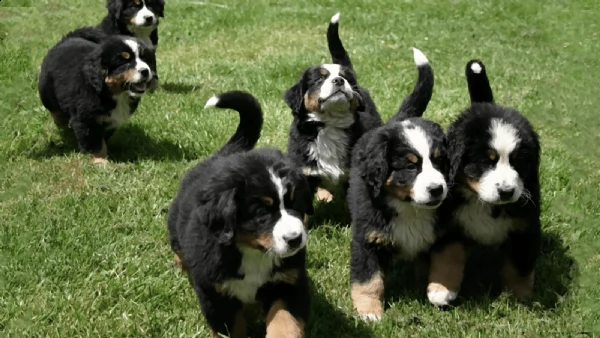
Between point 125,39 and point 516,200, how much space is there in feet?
12.3

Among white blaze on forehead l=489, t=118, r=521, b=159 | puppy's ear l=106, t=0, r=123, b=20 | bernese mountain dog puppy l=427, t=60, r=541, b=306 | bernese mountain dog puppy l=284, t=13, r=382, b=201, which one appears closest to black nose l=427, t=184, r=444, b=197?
bernese mountain dog puppy l=427, t=60, r=541, b=306

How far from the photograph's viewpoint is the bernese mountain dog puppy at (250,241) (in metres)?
3.07

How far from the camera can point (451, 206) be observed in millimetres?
3932

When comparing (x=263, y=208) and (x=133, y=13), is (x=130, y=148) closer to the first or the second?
(x=133, y=13)

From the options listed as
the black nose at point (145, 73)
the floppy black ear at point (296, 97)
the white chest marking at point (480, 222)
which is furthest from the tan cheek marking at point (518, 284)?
the black nose at point (145, 73)

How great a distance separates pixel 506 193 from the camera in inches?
140

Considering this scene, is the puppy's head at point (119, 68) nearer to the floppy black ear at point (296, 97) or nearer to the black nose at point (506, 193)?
the floppy black ear at point (296, 97)

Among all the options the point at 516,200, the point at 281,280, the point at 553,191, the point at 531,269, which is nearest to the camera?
the point at 281,280

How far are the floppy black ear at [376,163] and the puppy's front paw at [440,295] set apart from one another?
1.97 ft

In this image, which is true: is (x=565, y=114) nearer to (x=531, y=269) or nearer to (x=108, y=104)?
(x=531, y=269)

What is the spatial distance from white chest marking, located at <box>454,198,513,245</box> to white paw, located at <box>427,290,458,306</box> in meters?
0.37

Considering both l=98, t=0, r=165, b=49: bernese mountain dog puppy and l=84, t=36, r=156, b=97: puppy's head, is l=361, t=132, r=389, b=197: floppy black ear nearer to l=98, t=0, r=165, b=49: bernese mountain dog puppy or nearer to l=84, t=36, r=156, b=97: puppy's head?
l=84, t=36, r=156, b=97: puppy's head

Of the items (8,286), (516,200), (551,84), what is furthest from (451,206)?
(551,84)

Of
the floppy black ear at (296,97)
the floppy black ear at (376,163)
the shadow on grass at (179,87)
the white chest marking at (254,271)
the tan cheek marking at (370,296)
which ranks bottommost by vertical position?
the shadow on grass at (179,87)
